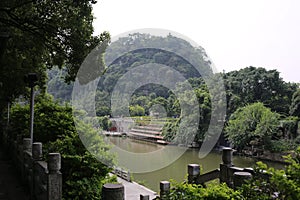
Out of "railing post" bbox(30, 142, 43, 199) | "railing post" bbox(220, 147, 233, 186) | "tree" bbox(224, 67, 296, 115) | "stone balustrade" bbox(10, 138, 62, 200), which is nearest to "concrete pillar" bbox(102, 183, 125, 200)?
"stone balustrade" bbox(10, 138, 62, 200)

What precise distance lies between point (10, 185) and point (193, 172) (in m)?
2.71

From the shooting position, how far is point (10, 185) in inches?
163

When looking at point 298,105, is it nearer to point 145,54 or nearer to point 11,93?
point 145,54

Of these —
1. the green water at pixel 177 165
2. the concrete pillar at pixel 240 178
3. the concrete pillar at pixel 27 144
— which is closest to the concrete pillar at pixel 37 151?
the concrete pillar at pixel 27 144

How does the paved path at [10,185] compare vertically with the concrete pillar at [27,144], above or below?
below

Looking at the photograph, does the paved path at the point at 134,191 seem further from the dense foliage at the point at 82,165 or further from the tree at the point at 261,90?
the tree at the point at 261,90

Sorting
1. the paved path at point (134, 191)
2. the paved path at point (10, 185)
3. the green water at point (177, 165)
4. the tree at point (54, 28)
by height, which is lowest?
A: the green water at point (177, 165)

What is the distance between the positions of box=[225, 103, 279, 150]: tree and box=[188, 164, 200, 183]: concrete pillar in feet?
46.0

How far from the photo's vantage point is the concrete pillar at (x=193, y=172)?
2941 mm

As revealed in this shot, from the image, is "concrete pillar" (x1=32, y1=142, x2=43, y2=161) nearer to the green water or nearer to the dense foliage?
the dense foliage

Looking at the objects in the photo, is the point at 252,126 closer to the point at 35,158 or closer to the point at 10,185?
the point at 10,185

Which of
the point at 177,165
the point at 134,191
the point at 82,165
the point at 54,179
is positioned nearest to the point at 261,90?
the point at 177,165

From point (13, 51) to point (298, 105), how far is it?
15514 mm

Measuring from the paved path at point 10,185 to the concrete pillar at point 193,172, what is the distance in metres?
2.06
